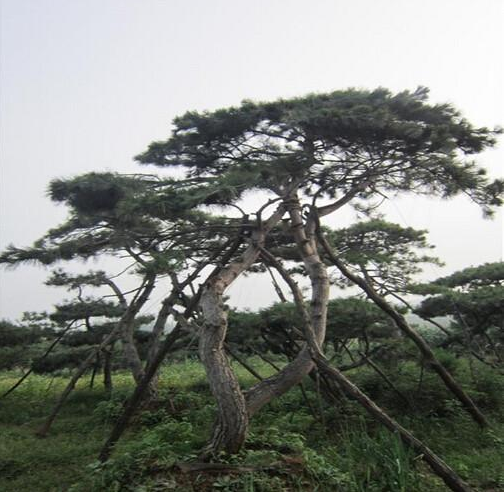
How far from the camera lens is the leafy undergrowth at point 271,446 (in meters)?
4.40

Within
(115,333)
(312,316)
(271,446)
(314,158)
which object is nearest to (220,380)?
(271,446)

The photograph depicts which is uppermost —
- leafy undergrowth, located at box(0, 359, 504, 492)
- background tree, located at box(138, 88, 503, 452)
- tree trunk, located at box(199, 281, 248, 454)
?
background tree, located at box(138, 88, 503, 452)

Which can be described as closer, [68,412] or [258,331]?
[258,331]

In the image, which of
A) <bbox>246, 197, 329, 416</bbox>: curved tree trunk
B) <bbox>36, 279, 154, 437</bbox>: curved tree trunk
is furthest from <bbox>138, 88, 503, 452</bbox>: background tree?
<bbox>36, 279, 154, 437</bbox>: curved tree trunk

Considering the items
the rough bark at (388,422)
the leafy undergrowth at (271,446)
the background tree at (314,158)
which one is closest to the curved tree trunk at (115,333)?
the leafy undergrowth at (271,446)

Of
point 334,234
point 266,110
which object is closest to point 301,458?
point 266,110

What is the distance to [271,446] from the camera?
5.13 meters

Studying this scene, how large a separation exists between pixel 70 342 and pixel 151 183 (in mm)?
6845

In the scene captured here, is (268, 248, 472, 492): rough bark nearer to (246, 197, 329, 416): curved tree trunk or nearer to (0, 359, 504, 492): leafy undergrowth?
(0, 359, 504, 492): leafy undergrowth

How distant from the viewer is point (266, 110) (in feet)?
23.0

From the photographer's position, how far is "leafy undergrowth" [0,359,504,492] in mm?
4398

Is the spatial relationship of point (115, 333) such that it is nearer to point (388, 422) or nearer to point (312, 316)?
point (312, 316)

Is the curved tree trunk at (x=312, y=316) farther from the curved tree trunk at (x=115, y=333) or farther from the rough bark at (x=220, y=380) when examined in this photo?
the curved tree trunk at (x=115, y=333)

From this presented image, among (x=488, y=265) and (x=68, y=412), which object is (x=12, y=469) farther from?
(x=488, y=265)
